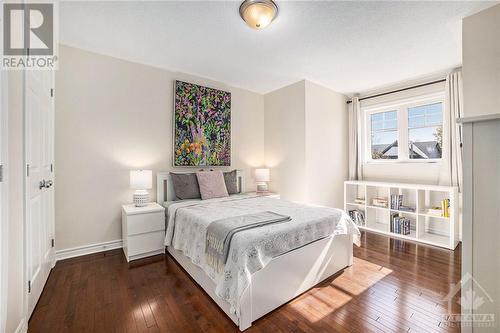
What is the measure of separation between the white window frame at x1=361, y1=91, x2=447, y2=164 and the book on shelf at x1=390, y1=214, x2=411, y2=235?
1.01m

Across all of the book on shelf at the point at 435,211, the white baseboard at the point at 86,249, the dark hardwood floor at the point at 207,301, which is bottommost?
the dark hardwood floor at the point at 207,301

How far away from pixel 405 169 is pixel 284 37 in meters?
3.00

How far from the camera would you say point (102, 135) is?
2.86 metres

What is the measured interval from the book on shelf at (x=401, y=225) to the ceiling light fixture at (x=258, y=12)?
11.2ft

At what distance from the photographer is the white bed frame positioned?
5.19ft

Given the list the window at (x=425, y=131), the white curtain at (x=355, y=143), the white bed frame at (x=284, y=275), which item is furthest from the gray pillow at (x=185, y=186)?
the window at (x=425, y=131)

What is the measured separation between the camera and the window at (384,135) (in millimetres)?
3982

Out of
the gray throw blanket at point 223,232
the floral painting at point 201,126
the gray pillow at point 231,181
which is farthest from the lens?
the gray pillow at point 231,181

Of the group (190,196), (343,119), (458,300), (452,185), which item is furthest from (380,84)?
(190,196)

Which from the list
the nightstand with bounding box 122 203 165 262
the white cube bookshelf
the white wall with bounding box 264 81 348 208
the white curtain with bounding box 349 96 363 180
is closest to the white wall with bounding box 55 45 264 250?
the nightstand with bounding box 122 203 165 262

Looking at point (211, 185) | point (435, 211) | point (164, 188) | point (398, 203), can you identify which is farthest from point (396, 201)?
point (164, 188)

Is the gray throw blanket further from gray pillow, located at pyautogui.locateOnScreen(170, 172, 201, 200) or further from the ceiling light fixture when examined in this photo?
the ceiling light fixture

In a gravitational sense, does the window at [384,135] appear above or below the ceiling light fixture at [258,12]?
below

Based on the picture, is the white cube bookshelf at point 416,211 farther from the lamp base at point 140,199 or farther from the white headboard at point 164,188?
the lamp base at point 140,199
